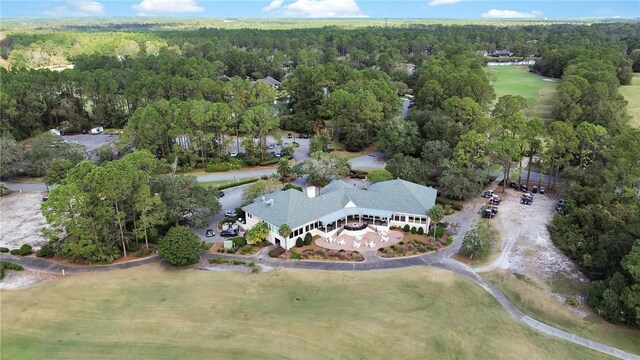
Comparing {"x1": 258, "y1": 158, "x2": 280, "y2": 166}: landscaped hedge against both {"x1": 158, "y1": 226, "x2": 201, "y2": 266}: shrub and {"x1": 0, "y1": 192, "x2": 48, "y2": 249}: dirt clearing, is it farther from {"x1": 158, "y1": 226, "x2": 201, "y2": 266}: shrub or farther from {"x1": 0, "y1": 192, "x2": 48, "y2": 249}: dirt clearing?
{"x1": 158, "y1": 226, "x2": 201, "y2": 266}: shrub

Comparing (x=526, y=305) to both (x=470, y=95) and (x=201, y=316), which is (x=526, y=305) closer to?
(x=201, y=316)

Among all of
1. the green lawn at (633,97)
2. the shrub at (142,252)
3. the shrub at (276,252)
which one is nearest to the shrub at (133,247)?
the shrub at (142,252)

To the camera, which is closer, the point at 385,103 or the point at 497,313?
the point at 497,313

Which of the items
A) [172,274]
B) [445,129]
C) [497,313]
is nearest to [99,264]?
[172,274]

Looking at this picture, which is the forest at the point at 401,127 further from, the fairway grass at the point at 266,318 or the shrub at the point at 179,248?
A: the fairway grass at the point at 266,318

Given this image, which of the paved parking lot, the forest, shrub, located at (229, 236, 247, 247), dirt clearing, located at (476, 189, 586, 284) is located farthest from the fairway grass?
the paved parking lot

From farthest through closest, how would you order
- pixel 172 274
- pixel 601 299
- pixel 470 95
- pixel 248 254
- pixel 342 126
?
pixel 470 95 < pixel 342 126 < pixel 248 254 < pixel 172 274 < pixel 601 299

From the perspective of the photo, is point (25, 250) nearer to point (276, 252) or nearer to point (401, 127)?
point (276, 252)
